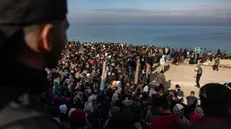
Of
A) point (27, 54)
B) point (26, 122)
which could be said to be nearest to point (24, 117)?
point (26, 122)

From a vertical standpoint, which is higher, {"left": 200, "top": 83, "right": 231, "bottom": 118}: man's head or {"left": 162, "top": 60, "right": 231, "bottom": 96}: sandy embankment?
{"left": 200, "top": 83, "right": 231, "bottom": 118}: man's head

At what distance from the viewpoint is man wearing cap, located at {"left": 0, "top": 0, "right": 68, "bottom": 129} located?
1129 millimetres

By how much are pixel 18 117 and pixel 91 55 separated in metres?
26.3

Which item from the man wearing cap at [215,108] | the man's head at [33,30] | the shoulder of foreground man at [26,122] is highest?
the man's head at [33,30]

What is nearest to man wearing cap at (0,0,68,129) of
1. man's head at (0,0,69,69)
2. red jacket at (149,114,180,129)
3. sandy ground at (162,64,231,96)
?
man's head at (0,0,69,69)

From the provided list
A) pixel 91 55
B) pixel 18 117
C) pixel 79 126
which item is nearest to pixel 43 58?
pixel 18 117

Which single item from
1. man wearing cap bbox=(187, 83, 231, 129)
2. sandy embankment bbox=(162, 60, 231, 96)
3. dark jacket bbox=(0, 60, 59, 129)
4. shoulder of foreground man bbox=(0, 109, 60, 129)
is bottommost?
sandy embankment bbox=(162, 60, 231, 96)

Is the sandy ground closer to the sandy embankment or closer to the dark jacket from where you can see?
the sandy embankment

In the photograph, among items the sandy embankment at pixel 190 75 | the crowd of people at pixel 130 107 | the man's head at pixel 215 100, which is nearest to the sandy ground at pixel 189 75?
the sandy embankment at pixel 190 75

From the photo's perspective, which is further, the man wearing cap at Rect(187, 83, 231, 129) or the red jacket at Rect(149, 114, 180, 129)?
the red jacket at Rect(149, 114, 180, 129)

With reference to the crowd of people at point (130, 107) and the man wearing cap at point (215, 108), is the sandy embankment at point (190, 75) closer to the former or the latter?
the crowd of people at point (130, 107)

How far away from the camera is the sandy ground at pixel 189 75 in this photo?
21.7 meters

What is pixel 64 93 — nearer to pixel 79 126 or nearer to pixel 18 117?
pixel 79 126

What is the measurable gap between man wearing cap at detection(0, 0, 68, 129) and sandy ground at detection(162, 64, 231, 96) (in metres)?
19.3
